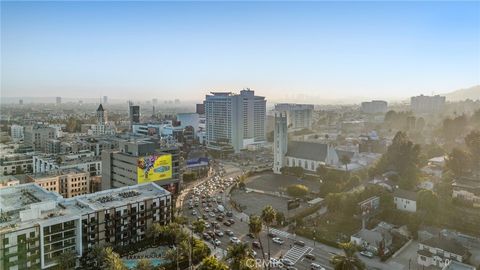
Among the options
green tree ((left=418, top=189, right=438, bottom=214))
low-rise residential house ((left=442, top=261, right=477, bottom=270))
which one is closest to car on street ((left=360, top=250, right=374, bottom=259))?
low-rise residential house ((left=442, top=261, right=477, bottom=270))

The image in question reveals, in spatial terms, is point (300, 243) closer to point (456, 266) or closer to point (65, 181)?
point (456, 266)

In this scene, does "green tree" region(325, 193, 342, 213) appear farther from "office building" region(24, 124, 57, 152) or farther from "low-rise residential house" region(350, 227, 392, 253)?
"office building" region(24, 124, 57, 152)

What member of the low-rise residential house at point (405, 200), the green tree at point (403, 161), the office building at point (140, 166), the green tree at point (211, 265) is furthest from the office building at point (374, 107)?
the green tree at point (211, 265)

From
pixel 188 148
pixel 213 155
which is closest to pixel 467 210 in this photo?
pixel 213 155

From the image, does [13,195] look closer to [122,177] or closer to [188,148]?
[122,177]

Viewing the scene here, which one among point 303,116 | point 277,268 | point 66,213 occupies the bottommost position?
point 277,268

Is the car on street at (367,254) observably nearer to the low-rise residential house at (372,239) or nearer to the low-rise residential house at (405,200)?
the low-rise residential house at (372,239)
